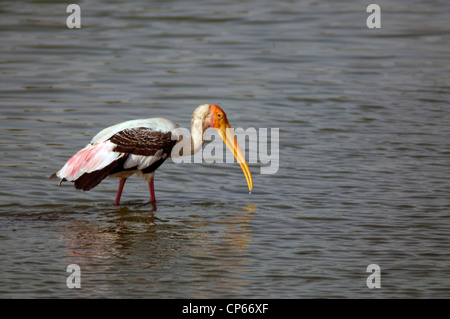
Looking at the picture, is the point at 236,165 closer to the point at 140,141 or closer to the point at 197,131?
the point at 197,131

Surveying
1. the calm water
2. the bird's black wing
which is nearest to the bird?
the bird's black wing

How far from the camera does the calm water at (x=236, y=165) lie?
6324 mm

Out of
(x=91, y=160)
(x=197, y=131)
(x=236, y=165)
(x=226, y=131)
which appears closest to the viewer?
(x=91, y=160)

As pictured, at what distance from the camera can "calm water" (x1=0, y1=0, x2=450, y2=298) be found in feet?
20.7

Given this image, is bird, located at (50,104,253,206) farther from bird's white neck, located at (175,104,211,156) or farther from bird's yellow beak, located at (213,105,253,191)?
bird's yellow beak, located at (213,105,253,191)

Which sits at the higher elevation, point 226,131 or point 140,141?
point 226,131

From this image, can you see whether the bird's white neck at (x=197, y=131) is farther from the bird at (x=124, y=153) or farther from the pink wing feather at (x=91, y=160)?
the pink wing feather at (x=91, y=160)

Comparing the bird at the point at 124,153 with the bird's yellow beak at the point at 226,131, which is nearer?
the bird at the point at 124,153

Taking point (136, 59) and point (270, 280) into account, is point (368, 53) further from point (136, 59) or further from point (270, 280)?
point (270, 280)

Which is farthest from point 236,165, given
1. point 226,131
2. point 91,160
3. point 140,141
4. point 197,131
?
point 91,160

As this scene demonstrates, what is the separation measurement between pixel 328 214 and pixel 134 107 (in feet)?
15.3

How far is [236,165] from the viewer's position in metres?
9.55

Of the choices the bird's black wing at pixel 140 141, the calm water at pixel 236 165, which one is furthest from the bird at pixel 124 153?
the calm water at pixel 236 165

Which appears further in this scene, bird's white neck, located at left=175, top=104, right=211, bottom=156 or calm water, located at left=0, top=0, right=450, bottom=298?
bird's white neck, located at left=175, top=104, right=211, bottom=156
